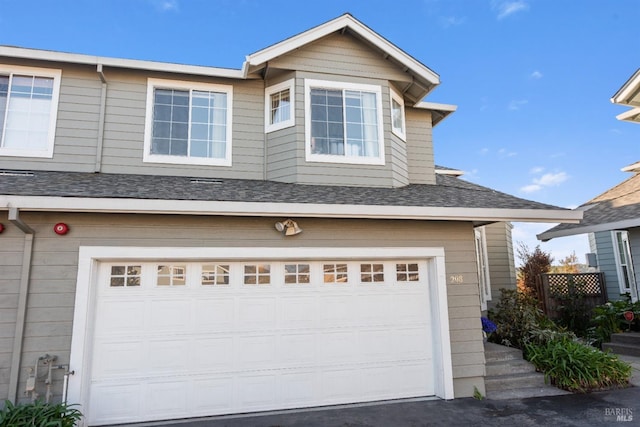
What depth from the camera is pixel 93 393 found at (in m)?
4.75

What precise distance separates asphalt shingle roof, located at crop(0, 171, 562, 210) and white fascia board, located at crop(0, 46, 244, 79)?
188 cm

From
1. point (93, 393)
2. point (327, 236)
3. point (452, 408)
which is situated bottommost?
point (452, 408)

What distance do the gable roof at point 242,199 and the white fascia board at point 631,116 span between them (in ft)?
14.2

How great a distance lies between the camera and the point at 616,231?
10898 millimetres

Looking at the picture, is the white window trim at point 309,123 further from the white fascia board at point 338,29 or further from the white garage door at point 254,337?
the white garage door at point 254,337

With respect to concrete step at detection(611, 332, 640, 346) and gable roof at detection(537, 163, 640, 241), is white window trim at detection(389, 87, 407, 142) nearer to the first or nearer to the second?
gable roof at detection(537, 163, 640, 241)

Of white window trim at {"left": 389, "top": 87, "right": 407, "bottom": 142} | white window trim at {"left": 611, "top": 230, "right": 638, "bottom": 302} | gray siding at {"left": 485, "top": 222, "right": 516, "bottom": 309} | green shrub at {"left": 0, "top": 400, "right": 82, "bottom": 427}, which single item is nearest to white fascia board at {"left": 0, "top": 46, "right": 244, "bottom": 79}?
white window trim at {"left": 389, "top": 87, "right": 407, "bottom": 142}

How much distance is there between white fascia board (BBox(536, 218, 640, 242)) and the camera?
8.20m

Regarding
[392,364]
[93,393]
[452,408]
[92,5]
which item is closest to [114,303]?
[93,393]

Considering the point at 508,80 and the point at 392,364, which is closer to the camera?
the point at 392,364

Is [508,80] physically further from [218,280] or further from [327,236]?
[218,280]

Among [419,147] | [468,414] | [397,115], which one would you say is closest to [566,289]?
[419,147]

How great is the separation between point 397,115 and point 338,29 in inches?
75.8

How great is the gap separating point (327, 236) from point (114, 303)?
296 cm
